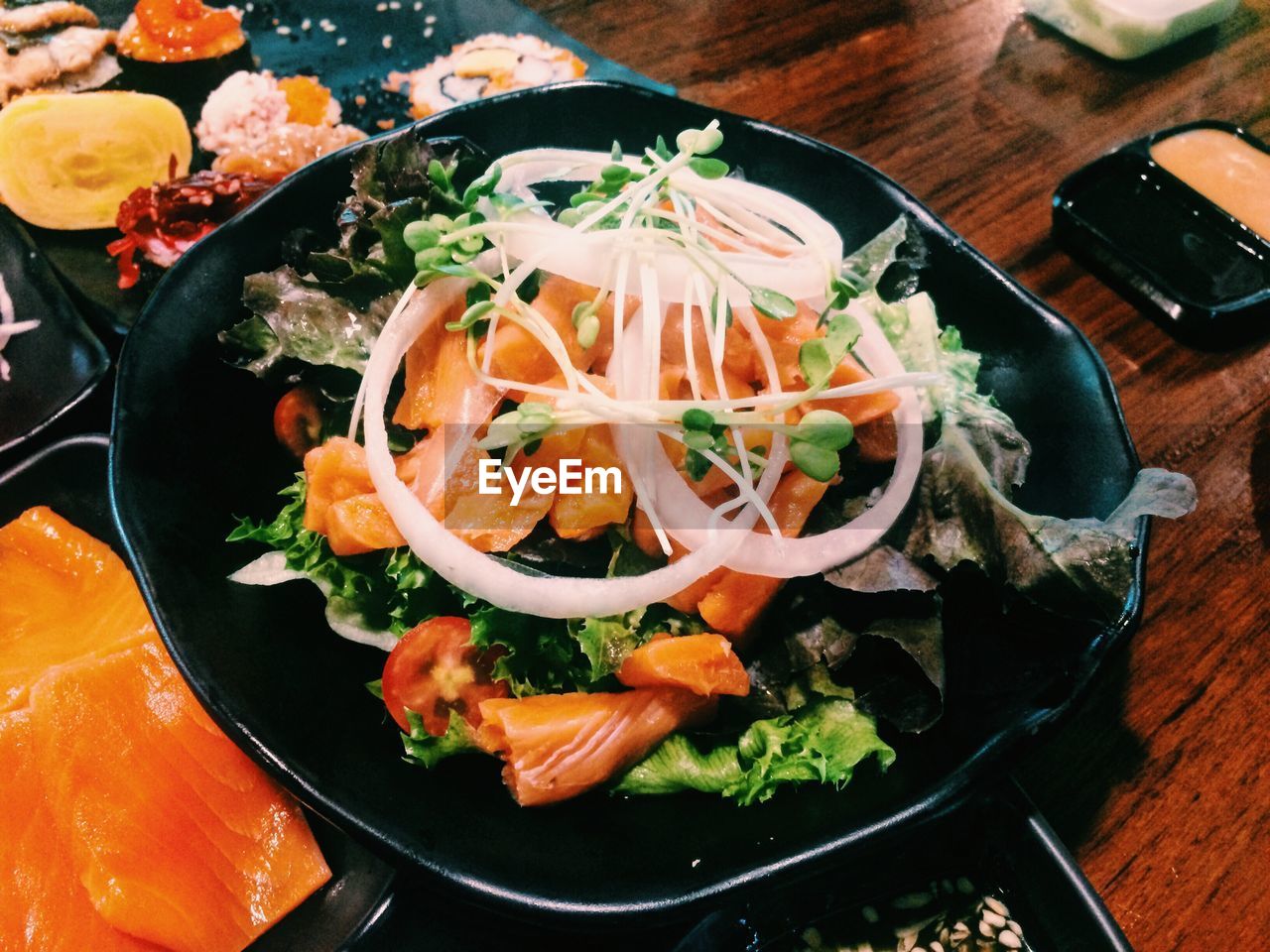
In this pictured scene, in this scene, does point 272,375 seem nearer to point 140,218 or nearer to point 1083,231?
point 140,218

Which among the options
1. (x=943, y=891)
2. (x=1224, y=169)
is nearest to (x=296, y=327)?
(x=943, y=891)

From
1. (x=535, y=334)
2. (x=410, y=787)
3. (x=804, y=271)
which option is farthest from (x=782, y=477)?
(x=410, y=787)

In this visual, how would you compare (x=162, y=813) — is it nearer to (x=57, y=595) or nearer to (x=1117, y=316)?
(x=57, y=595)

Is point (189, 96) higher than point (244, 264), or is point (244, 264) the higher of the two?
point (244, 264)

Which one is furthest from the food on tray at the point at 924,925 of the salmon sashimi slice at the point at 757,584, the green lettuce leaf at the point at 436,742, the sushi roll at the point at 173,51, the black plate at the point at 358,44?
the sushi roll at the point at 173,51

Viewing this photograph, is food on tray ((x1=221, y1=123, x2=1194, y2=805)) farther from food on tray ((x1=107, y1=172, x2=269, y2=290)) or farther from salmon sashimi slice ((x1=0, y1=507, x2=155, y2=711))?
food on tray ((x1=107, y1=172, x2=269, y2=290))
